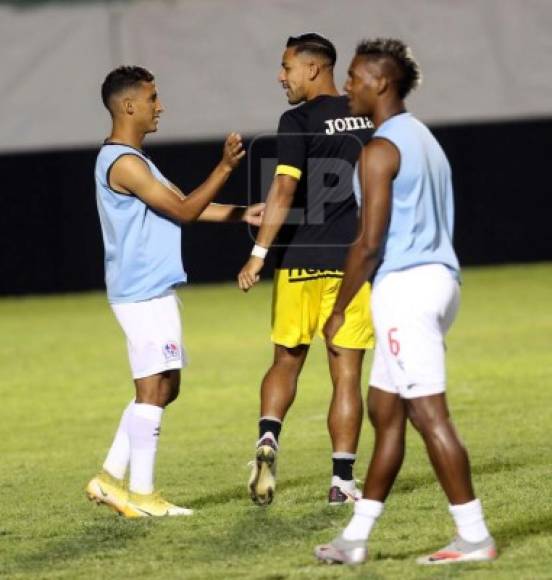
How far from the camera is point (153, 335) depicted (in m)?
7.71

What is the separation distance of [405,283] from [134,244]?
A: 193 cm

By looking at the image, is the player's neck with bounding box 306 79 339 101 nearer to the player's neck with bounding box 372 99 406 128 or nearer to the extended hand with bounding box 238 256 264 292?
the extended hand with bounding box 238 256 264 292

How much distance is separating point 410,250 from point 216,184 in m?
1.60

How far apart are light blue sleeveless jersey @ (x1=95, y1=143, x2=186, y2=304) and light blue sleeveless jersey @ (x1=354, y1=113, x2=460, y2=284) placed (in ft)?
5.64

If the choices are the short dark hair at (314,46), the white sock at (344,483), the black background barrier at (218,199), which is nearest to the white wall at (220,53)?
the black background barrier at (218,199)

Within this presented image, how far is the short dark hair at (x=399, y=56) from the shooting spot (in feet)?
20.7

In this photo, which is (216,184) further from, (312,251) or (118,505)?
(118,505)

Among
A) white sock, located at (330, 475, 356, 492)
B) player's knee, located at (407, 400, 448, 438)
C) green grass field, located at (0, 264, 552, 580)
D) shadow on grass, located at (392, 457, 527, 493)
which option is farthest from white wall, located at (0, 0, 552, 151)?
player's knee, located at (407, 400, 448, 438)

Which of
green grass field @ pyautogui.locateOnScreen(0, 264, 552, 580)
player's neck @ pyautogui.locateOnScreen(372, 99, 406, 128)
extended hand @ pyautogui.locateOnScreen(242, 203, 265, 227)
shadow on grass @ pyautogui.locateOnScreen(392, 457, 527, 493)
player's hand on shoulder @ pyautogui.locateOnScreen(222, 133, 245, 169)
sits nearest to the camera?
player's neck @ pyautogui.locateOnScreen(372, 99, 406, 128)

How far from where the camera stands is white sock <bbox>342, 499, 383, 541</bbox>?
6.28 m

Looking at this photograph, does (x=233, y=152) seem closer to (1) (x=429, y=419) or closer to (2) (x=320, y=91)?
(2) (x=320, y=91)

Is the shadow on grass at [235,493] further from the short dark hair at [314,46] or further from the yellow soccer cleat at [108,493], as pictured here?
the short dark hair at [314,46]

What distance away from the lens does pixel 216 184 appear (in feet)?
24.8

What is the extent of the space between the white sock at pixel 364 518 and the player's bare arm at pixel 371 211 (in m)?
0.65
